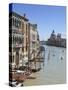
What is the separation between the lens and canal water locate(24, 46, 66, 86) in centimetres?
177

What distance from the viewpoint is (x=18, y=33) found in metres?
1.73

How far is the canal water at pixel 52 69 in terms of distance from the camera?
1.77 meters

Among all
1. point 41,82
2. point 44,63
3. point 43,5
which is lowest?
point 41,82

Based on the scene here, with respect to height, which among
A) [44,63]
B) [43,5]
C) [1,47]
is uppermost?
[43,5]

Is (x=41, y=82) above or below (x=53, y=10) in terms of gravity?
below

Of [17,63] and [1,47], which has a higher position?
[1,47]

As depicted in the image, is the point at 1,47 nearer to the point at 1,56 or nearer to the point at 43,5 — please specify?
the point at 1,56

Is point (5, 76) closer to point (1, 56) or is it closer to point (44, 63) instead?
point (1, 56)

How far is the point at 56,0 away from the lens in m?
1.82

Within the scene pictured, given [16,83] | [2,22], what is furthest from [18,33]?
[16,83]

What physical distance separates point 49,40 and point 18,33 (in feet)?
0.82

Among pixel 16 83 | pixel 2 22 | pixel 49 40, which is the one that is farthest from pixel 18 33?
pixel 16 83

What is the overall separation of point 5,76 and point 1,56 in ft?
0.49

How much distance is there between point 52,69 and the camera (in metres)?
1.80
